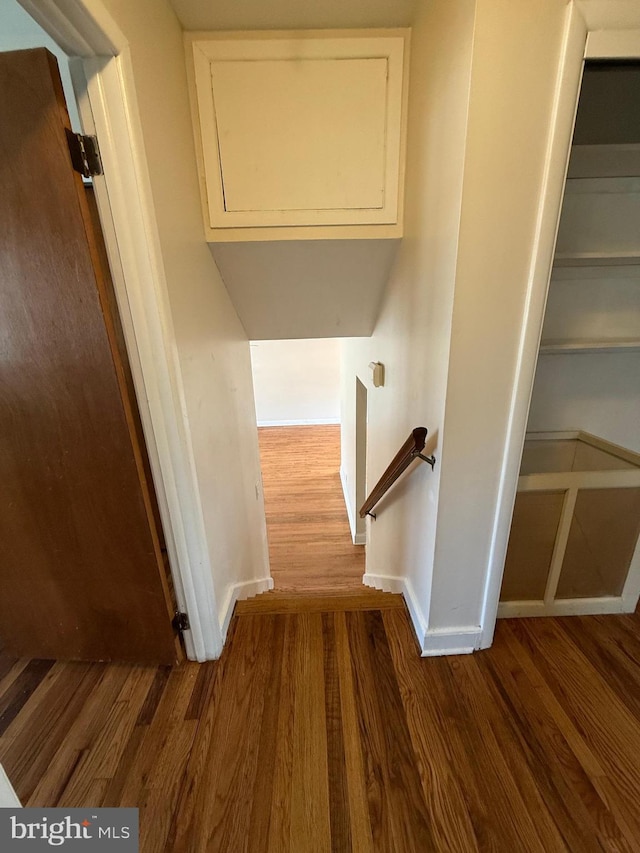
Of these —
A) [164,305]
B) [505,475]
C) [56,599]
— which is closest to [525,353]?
[505,475]

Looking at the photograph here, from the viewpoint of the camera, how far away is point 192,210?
1.31 meters

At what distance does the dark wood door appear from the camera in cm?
83

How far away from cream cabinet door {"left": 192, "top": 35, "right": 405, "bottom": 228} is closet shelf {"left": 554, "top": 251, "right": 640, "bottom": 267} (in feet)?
2.24

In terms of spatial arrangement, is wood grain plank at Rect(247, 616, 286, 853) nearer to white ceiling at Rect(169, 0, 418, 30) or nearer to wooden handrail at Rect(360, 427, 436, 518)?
wooden handrail at Rect(360, 427, 436, 518)

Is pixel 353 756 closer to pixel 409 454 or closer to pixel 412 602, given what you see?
pixel 412 602

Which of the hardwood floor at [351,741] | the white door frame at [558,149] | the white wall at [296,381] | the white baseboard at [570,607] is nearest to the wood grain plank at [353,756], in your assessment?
the hardwood floor at [351,741]

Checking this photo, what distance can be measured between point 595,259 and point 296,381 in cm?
520

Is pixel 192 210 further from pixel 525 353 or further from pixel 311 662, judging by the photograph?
pixel 311 662

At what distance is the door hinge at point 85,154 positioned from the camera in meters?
0.84

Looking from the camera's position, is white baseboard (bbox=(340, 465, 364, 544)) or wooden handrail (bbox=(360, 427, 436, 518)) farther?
white baseboard (bbox=(340, 465, 364, 544))

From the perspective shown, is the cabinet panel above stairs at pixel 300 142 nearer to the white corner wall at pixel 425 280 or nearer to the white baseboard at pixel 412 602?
the white corner wall at pixel 425 280

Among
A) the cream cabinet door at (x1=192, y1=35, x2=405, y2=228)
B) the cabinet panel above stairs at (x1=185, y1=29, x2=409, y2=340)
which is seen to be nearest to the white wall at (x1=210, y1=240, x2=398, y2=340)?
the cabinet panel above stairs at (x1=185, y1=29, x2=409, y2=340)

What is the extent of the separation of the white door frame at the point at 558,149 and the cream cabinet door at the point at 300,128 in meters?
0.65

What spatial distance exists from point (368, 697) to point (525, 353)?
1.27 meters
